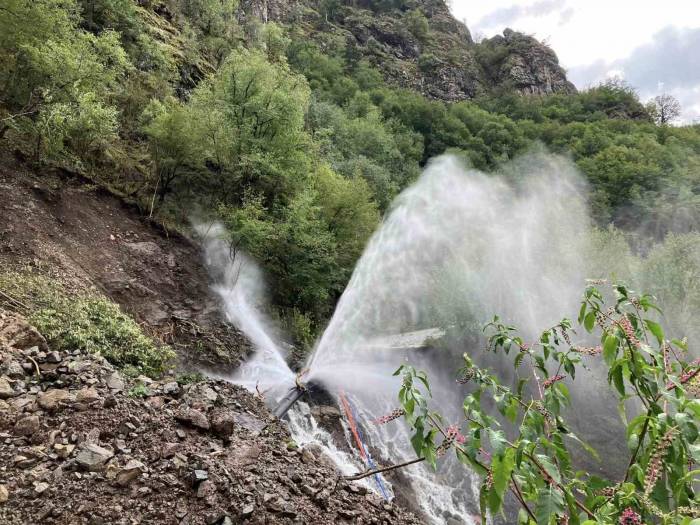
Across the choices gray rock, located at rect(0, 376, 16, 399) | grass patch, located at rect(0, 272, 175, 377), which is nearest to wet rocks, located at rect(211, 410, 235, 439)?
grass patch, located at rect(0, 272, 175, 377)

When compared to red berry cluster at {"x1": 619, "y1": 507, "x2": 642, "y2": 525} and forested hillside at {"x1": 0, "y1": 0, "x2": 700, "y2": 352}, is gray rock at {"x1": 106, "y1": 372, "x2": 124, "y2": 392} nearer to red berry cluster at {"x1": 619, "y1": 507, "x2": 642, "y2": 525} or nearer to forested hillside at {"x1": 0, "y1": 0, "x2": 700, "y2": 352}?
red berry cluster at {"x1": 619, "y1": 507, "x2": 642, "y2": 525}

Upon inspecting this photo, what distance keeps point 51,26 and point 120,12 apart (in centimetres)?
1000

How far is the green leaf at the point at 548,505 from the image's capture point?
150cm

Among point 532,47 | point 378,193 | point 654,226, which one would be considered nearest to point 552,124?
point 654,226

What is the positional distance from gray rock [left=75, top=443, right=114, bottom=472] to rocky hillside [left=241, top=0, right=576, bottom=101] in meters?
82.1

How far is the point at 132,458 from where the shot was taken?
4816 mm

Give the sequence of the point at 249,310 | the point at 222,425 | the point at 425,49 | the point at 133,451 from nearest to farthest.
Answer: the point at 133,451, the point at 222,425, the point at 249,310, the point at 425,49

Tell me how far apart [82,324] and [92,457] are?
13.0 ft

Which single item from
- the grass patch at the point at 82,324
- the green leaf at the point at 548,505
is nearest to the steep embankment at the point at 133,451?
the grass patch at the point at 82,324

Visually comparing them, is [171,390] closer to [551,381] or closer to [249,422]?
[249,422]

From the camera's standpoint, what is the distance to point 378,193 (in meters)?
31.3

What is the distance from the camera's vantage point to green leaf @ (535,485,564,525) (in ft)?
4.92

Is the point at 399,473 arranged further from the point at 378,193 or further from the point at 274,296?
the point at 378,193

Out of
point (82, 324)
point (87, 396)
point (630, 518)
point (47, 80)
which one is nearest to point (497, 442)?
point (630, 518)
